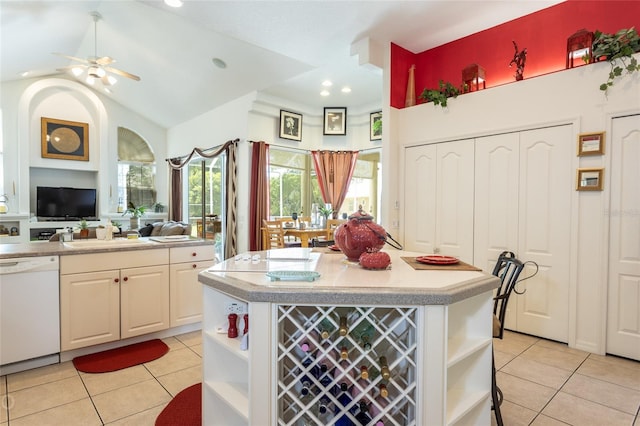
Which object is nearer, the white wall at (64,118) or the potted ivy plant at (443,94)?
the potted ivy plant at (443,94)

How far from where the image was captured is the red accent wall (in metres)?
3.01

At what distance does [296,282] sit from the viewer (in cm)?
145

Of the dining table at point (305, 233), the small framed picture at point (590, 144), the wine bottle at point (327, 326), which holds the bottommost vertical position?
the wine bottle at point (327, 326)

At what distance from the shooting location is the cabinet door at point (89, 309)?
2.60 meters

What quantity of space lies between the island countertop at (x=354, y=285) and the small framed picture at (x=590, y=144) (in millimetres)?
2026

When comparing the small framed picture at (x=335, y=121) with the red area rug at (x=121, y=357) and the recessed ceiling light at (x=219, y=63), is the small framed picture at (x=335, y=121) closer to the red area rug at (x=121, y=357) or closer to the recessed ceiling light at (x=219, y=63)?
the recessed ceiling light at (x=219, y=63)

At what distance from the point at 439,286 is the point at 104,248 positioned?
8.64 ft

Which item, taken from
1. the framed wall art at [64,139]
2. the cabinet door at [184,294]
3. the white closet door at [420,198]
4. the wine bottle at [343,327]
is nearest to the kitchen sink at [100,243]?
the cabinet door at [184,294]

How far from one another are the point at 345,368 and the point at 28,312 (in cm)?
241

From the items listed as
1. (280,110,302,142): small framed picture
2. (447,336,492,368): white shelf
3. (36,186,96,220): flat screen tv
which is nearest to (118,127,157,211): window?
(36,186,96,220): flat screen tv

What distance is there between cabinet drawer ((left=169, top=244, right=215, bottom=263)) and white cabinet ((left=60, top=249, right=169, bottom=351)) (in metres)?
0.07

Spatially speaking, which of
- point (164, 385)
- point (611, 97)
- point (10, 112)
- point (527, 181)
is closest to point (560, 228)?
point (527, 181)

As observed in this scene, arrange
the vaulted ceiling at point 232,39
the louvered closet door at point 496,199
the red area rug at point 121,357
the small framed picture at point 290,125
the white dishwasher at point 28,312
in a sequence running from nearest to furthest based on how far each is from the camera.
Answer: the white dishwasher at point 28,312
the red area rug at point 121,357
the louvered closet door at point 496,199
the vaulted ceiling at point 232,39
the small framed picture at point 290,125

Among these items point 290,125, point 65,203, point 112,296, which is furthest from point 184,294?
point 65,203
